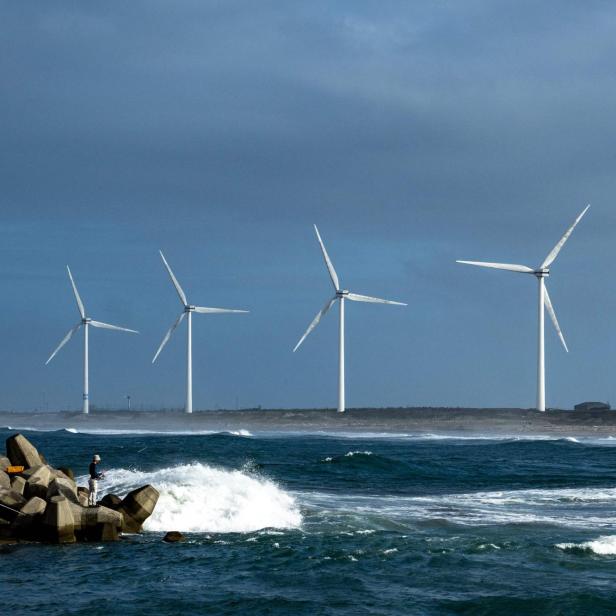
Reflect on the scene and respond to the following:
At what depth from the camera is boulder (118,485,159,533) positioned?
27516 mm

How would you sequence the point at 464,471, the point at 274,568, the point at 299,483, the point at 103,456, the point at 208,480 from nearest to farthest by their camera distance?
the point at 274,568 → the point at 208,480 → the point at 299,483 → the point at 464,471 → the point at 103,456

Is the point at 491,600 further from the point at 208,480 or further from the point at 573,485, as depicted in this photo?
the point at 573,485

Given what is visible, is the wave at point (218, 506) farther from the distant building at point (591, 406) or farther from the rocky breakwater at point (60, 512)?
the distant building at point (591, 406)

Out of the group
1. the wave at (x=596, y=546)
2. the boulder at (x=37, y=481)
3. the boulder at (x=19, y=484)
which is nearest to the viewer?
the wave at (x=596, y=546)

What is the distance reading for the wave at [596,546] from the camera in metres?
24.4

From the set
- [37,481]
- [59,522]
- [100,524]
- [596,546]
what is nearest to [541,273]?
[596,546]

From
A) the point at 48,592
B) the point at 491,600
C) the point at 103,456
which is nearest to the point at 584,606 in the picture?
the point at 491,600

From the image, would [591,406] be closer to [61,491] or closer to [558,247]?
[558,247]

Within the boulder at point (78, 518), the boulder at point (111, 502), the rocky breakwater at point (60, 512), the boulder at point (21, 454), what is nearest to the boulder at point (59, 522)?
the rocky breakwater at point (60, 512)

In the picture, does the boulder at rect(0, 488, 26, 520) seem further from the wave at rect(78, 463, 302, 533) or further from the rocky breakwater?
the wave at rect(78, 463, 302, 533)

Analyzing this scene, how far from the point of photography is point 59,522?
82.7ft

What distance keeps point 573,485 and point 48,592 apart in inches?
1156

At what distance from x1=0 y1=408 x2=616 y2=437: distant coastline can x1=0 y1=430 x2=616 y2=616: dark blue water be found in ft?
255

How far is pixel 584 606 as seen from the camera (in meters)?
19.1
